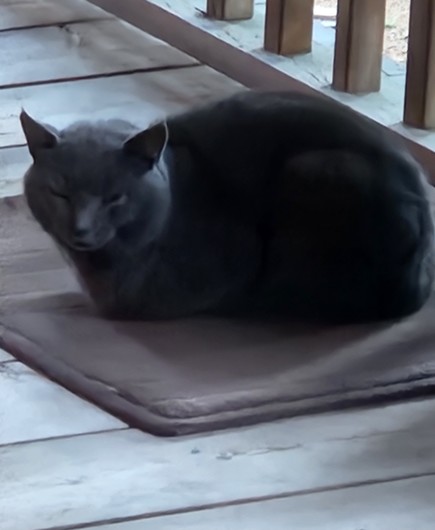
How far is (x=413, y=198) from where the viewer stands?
158cm

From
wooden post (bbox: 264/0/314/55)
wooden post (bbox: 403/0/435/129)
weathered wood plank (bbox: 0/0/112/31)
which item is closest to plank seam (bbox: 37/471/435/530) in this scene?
wooden post (bbox: 403/0/435/129)

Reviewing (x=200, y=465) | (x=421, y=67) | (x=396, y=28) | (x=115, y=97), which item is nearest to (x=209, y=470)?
(x=200, y=465)

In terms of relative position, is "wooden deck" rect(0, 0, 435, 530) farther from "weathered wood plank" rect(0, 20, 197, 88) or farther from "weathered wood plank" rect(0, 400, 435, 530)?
"weathered wood plank" rect(0, 20, 197, 88)

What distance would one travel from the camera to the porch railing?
195cm

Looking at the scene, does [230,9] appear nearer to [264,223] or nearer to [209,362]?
[264,223]

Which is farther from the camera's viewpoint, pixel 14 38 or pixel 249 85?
pixel 14 38

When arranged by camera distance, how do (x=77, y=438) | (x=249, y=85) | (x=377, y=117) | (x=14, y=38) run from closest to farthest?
(x=77, y=438) → (x=377, y=117) → (x=249, y=85) → (x=14, y=38)

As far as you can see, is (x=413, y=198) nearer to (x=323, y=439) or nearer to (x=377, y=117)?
(x=323, y=439)

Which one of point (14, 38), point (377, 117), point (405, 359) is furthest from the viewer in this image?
point (14, 38)

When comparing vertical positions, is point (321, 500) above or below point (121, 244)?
below

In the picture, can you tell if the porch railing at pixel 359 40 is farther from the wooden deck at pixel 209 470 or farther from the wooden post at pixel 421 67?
the wooden deck at pixel 209 470

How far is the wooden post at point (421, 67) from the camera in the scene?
1.93m

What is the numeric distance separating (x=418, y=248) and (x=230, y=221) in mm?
227

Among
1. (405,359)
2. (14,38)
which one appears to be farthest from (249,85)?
(405,359)
